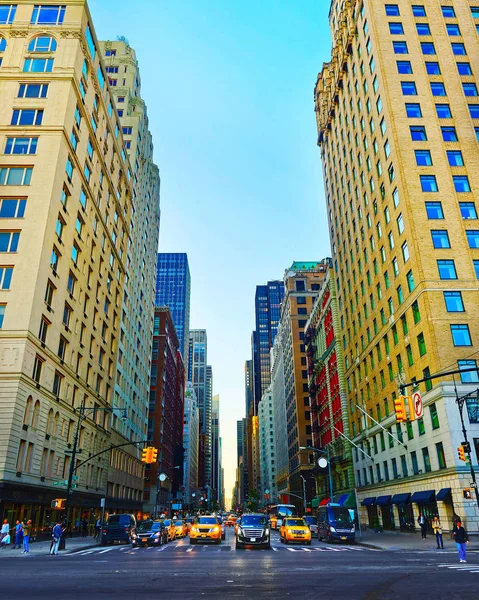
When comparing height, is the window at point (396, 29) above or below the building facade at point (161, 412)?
above

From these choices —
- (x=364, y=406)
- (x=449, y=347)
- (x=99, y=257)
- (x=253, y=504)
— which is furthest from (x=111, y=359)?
(x=253, y=504)

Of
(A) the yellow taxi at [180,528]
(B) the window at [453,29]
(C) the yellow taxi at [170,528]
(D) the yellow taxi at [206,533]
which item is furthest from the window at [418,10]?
(A) the yellow taxi at [180,528]

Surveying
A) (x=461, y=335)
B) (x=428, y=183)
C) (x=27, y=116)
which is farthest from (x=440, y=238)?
(x=27, y=116)

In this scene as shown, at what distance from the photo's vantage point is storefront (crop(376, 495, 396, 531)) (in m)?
50.3

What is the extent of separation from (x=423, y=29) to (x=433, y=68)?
20.0 feet

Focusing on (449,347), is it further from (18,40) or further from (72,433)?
(18,40)

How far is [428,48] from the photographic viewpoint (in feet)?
181

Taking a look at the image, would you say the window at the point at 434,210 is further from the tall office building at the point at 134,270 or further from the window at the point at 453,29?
the tall office building at the point at 134,270

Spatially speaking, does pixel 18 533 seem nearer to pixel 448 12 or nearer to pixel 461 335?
pixel 461 335

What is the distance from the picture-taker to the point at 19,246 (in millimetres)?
39844

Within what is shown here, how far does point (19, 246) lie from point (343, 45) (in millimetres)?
55872

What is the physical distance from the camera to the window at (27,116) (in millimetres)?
46094

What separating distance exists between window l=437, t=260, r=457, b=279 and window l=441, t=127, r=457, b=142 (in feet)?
47.4

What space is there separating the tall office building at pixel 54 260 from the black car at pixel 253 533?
15729mm
